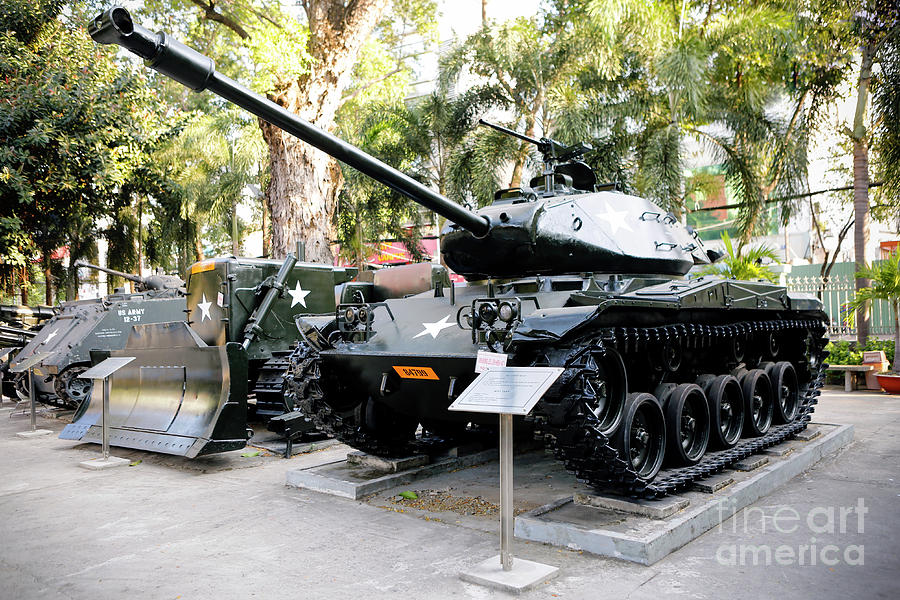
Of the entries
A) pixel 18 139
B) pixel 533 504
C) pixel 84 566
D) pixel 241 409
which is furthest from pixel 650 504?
pixel 18 139

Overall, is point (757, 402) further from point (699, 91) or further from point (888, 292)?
point (699, 91)

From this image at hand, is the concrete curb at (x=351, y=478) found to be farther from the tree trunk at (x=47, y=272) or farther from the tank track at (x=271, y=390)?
the tree trunk at (x=47, y=272)

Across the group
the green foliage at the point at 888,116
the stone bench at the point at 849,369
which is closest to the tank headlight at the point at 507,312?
the stone bench at the point at 849,369

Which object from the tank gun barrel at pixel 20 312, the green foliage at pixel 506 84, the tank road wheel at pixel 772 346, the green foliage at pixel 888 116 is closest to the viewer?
the tank road wheel at pixel 772 346

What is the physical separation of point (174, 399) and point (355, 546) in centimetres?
445

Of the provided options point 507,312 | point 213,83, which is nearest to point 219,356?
point 507,312

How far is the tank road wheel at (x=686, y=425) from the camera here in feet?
19.8

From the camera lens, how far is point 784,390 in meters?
8.46

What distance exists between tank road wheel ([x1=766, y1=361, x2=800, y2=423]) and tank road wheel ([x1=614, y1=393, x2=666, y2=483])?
2782mm

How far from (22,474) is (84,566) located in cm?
398

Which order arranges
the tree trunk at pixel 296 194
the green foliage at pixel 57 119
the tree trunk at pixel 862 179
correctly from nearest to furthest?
the tree trunk at pixel 296 194 < the tree trunk at pixel 862 179 < the green foliage at pixel 57 119

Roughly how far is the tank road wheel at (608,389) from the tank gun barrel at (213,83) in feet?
5.60

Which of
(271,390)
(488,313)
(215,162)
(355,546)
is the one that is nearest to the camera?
(355,546)

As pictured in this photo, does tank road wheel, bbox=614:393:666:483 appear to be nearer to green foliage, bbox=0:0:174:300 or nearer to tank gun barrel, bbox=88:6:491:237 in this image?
tank gun barrel, bbox=88:6:491:237
